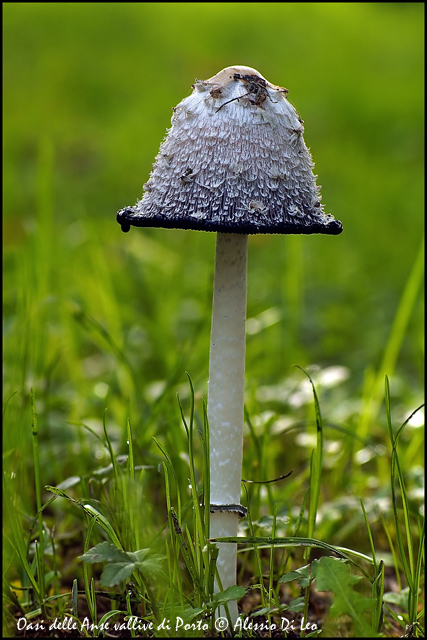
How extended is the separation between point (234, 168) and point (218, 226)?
0.54ft

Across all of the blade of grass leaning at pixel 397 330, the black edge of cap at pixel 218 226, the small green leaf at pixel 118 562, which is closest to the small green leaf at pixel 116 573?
the small green leaf at pixel 118 562

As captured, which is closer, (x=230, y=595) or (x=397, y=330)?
(x=230, y=595)

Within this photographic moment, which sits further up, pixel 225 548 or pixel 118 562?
pixel 118 562

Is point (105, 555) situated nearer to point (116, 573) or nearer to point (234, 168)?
point (116, 573)

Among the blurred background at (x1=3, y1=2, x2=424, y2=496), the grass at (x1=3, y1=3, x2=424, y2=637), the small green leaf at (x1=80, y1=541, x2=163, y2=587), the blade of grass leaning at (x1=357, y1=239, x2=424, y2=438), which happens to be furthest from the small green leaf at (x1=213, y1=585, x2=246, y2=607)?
the blade of grass leaning at (x1=357, y1=239, x2=424, y2=438)

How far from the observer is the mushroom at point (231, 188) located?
1598mm

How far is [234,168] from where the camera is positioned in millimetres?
1604

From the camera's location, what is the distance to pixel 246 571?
2.32m

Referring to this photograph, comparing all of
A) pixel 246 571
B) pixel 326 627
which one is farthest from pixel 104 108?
pixel 326 627

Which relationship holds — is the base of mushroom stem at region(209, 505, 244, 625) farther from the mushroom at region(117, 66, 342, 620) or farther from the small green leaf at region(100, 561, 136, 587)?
the small green leaf at region(100, 561, 136, 587)

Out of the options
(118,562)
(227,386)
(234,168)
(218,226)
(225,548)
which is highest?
(234,168)

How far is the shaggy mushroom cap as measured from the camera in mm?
1591

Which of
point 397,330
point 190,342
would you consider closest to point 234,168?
point 397,330

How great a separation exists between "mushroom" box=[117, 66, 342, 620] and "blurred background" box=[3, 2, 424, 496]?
2.03 feet
